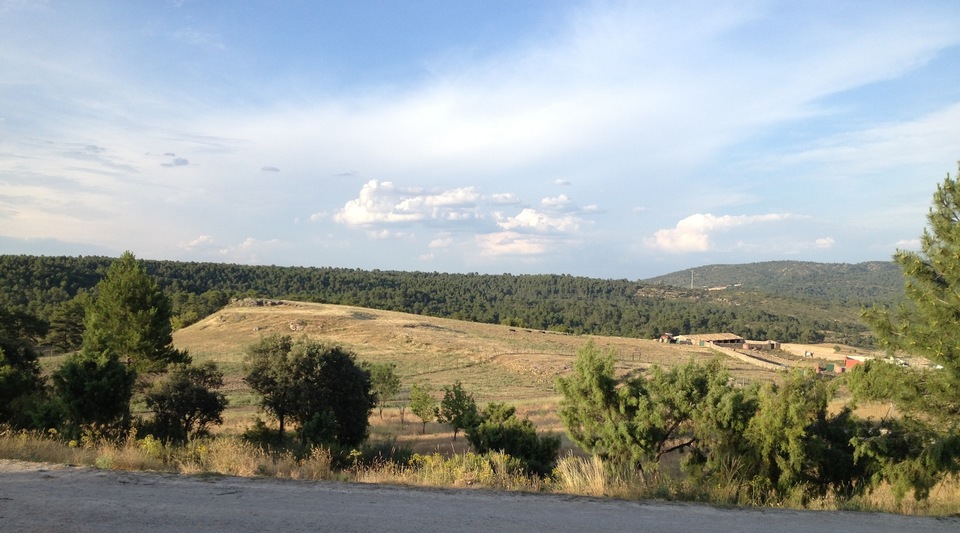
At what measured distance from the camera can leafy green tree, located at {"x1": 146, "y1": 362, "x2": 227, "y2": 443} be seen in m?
20.2

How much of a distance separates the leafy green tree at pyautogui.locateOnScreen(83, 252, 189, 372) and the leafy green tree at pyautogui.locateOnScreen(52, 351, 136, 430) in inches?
534

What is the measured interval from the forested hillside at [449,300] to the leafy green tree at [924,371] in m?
74.5

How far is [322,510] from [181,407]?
17439 millimetres

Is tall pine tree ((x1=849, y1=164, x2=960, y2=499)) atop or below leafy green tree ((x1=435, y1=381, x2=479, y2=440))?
atop

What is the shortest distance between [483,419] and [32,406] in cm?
1562

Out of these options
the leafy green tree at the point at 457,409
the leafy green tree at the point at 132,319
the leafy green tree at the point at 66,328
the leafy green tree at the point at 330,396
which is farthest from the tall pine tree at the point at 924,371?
the leafy green tree at the point at 66,328

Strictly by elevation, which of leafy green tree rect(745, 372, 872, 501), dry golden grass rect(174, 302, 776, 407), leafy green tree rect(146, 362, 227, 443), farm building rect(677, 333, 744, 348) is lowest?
farm building rect(677, 333, 744, 348)

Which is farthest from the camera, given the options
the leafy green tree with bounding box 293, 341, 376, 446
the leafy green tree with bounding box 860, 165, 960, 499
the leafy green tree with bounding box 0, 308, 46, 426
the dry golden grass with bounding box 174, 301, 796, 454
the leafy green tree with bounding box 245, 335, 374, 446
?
the dry golden grass with bounding box 174, 301, 796, 454

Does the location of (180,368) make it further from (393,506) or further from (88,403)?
(393,506)

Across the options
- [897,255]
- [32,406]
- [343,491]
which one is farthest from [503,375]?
[343,491]

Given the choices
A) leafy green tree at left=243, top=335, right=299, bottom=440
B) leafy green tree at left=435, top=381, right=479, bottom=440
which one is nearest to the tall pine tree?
leafy green tree at left=435, top=381, right=479, bottom=440

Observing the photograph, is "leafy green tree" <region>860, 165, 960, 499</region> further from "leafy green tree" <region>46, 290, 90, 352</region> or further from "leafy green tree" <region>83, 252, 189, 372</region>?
"leafy green tree" <region>46, 290, 90, 352</region>

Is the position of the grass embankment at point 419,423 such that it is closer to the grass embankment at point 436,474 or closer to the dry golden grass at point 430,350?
the grass embankment at point 436,474

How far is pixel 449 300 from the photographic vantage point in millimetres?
148000
